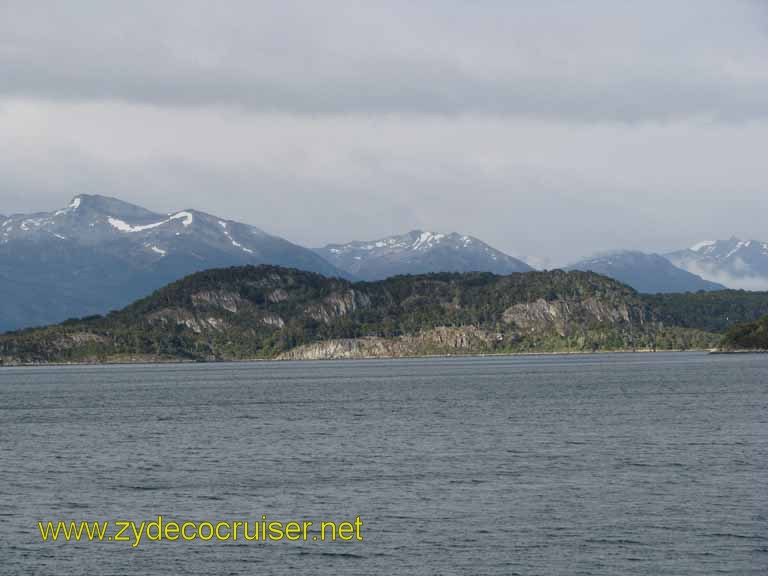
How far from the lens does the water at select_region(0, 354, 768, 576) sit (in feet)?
183

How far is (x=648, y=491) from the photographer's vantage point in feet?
237

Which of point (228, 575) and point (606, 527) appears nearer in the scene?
point (228, 575)

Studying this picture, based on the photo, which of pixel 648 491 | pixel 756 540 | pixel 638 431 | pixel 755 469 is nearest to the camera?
pixel 756 540

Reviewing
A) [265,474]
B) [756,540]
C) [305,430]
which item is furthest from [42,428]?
[756,540]

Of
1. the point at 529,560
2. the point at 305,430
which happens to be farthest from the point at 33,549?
the point at 305,430

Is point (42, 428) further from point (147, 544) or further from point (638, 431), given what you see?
point (147, 544)

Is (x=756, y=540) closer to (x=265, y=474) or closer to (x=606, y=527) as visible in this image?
(x=606, y=527)

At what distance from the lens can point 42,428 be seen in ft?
434

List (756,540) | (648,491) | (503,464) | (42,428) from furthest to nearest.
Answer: (42,428), (503,464), (648,491), (756,540)

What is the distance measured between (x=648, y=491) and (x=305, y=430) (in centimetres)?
5447

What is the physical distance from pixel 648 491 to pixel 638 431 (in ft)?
130

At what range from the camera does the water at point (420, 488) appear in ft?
183

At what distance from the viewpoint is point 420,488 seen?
249ft

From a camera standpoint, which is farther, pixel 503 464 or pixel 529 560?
pixel 503 464
